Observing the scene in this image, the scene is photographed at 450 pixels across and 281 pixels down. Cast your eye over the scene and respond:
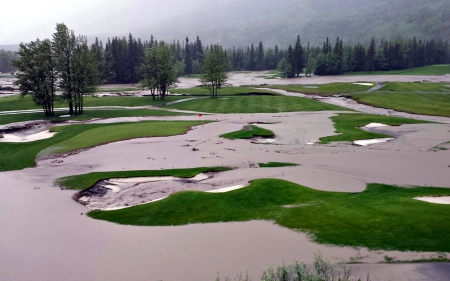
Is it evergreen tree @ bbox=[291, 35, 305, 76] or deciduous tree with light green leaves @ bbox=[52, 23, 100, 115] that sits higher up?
evergreen tree @ bbox=[291, 35, 305, 76]

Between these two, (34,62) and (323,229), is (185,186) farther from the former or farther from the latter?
(34,62)

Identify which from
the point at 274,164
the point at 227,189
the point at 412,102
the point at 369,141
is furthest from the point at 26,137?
the point at 412,102

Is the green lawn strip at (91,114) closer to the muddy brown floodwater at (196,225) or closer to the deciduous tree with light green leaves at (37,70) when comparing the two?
the deciduous tree with light green leaves at (37,70)

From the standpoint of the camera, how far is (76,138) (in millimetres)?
43031

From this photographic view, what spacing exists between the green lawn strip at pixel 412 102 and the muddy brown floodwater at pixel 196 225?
1994 cm

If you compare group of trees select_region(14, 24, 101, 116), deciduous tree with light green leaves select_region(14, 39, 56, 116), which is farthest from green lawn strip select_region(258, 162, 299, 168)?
deciduous tree with light green leaves select_region(14, 39, 56, 116)

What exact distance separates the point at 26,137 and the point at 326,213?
42.0 m

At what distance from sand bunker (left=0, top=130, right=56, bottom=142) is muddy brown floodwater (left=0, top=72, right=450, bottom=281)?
11.8 m

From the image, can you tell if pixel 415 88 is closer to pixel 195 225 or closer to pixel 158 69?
pixel 158 69

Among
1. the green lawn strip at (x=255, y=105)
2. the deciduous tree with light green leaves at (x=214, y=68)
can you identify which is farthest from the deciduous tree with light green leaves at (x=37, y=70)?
the deciduous tree with light green leaves at (x=214, y=68)

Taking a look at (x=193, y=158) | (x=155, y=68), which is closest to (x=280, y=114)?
(x=193, y=158)

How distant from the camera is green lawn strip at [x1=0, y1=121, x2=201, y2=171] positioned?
35.2 meters

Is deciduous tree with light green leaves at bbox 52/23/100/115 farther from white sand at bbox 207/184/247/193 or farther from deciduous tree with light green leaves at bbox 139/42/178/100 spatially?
white sand at bbox 207/184/247/193

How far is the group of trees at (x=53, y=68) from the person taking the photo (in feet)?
193
